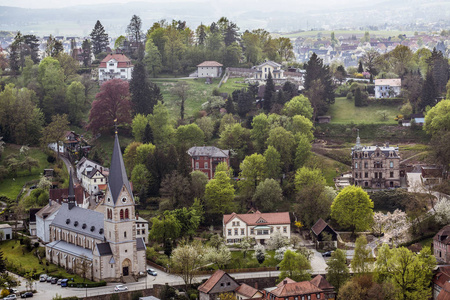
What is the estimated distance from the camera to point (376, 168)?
114m

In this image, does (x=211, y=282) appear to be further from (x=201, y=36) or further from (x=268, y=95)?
(x=201, y=36)

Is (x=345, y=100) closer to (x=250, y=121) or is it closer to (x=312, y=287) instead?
(x=250, y=121)

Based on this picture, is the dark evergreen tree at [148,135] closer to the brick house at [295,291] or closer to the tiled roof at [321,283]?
the tiled roof at [321,283]

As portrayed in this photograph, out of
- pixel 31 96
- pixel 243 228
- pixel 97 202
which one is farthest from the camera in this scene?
pixel 31 96

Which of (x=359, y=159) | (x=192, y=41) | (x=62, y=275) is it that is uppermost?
(x=192, y=41)

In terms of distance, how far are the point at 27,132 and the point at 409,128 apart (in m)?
57.7

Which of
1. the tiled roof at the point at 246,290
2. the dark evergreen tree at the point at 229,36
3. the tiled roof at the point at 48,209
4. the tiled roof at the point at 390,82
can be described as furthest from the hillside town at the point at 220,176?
the dark evergreen tree at the point at 229,36

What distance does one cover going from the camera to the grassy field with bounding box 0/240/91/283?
9138 cm

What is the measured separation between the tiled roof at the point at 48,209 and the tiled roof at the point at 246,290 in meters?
27.8

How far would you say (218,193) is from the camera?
108 m

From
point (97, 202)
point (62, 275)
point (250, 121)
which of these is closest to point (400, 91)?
point (250, 121)

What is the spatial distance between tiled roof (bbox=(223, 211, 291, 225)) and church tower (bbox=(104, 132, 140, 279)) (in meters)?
16.7

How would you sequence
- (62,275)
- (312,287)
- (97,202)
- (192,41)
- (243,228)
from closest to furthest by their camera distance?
(312,287) < (62,275) < (243,228) < (97,202) < (192,41)

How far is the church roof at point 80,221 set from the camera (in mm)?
91750
